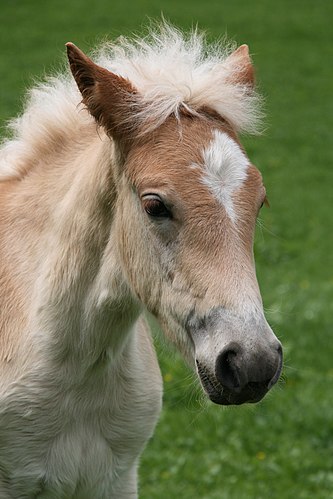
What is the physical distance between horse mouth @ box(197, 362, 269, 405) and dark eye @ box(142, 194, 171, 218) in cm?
55

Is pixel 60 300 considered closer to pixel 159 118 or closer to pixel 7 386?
pixel 7 386

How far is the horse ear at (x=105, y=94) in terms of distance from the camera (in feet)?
11.5

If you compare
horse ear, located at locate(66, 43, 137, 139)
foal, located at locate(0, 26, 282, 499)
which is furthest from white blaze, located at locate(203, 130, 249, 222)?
horse ear, located at locate(66, 43, 137, 139)

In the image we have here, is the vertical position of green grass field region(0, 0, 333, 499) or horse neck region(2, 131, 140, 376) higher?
horse neck region(2, 131, 140, 376)

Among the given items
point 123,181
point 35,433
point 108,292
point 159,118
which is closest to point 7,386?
point 35,433

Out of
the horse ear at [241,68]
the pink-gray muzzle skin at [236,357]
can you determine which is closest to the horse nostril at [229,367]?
the pink-gray muzzle skin at [236,357]

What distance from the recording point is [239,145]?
359 cm

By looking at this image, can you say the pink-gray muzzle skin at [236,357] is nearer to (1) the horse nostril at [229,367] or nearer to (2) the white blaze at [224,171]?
(1) the horse nostril at [229,367]

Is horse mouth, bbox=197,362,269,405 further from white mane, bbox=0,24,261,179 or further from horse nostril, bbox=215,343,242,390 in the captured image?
white mane, bbox=0,24,261,179

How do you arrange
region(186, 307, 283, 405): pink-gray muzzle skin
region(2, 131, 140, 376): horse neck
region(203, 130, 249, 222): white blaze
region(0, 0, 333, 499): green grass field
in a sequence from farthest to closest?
region(0, 0, 333, 499): green grass field < region(2, 131, 140, 376): horse neck < region(203, 130, 249, 222): white blaze < region(186, 307, 283, 405): pink-gray muzzle skin

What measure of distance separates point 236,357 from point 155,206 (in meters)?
0.65

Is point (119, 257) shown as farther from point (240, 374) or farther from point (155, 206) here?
point (240, 374)

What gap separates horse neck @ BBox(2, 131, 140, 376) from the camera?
3.81 metres

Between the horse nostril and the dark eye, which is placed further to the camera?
the dark eye
